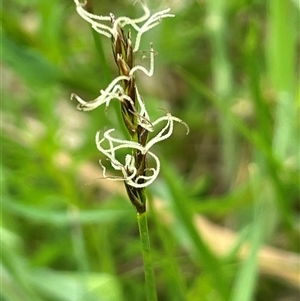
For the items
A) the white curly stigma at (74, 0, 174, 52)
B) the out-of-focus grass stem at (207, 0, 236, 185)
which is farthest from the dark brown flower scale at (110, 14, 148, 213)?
the out-of-focus grass stem at (207, 0, 236, 185)

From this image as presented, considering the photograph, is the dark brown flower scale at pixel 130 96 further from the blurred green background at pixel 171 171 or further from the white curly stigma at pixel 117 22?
the blurred green background at pixel 171 171

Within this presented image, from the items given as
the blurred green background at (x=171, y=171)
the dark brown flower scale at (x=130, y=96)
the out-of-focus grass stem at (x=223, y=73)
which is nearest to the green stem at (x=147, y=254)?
the dark brown flower scale at (x=130, y=96)

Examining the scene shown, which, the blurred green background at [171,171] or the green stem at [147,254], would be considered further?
the blurred green background at [171,171]

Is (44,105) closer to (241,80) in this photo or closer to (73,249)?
(73,249)

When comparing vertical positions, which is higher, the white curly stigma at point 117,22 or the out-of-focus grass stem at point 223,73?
the out-of-focus grass stem at point 223,73

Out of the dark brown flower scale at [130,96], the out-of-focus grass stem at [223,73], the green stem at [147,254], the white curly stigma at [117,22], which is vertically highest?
Result: the out-of-focus grass stem at [223,73]

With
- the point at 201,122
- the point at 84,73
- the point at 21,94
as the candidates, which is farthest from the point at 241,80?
the point at 21,94

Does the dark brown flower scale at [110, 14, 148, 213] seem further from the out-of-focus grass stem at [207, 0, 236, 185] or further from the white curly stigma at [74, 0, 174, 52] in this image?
the out-of-focus grass stem at [207, 0, 236, 185]

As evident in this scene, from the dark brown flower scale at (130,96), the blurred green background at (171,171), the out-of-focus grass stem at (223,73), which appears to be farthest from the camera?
the out-of-focus grass stem at (223,73)

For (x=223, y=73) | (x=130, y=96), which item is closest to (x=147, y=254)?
(x=130, y=96)
